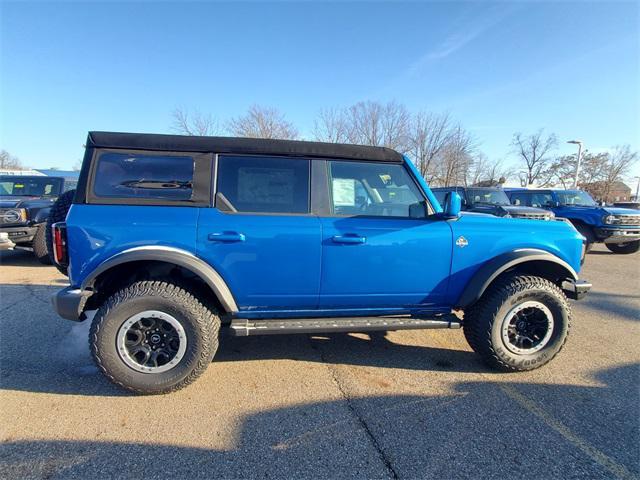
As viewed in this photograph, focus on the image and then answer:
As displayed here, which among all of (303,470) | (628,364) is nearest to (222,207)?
(303,470)

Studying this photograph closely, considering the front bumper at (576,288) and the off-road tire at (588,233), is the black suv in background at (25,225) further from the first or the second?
the off-road tire at (588,233)

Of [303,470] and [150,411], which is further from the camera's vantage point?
[150,411]

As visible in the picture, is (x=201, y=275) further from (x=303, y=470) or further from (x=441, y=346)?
(x=441, y=346)

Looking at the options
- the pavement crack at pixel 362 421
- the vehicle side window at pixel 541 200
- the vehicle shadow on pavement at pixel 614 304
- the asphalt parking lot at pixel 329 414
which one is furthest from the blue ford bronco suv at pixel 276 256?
the vehicle side window at pixel 541 200

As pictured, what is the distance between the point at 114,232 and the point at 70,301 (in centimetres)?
63

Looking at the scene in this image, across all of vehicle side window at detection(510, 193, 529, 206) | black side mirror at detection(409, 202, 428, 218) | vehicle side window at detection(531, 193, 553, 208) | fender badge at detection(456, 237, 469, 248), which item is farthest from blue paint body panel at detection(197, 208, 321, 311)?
vehicle side window at detection(531, 193, 553, 208)

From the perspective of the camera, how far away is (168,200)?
2672mm

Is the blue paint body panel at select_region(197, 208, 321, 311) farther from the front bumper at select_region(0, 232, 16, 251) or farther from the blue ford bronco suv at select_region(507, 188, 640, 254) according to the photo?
the blue ford bronco suv at select_region(507, 188, 640, 254)

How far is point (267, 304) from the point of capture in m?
2.81

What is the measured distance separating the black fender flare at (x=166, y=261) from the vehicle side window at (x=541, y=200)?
37.7 ft

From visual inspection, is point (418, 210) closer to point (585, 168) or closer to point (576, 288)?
point (576, 288)

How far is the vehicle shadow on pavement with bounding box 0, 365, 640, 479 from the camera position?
6.20 feet

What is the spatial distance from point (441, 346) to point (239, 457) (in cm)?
235

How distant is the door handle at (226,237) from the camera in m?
2.59
